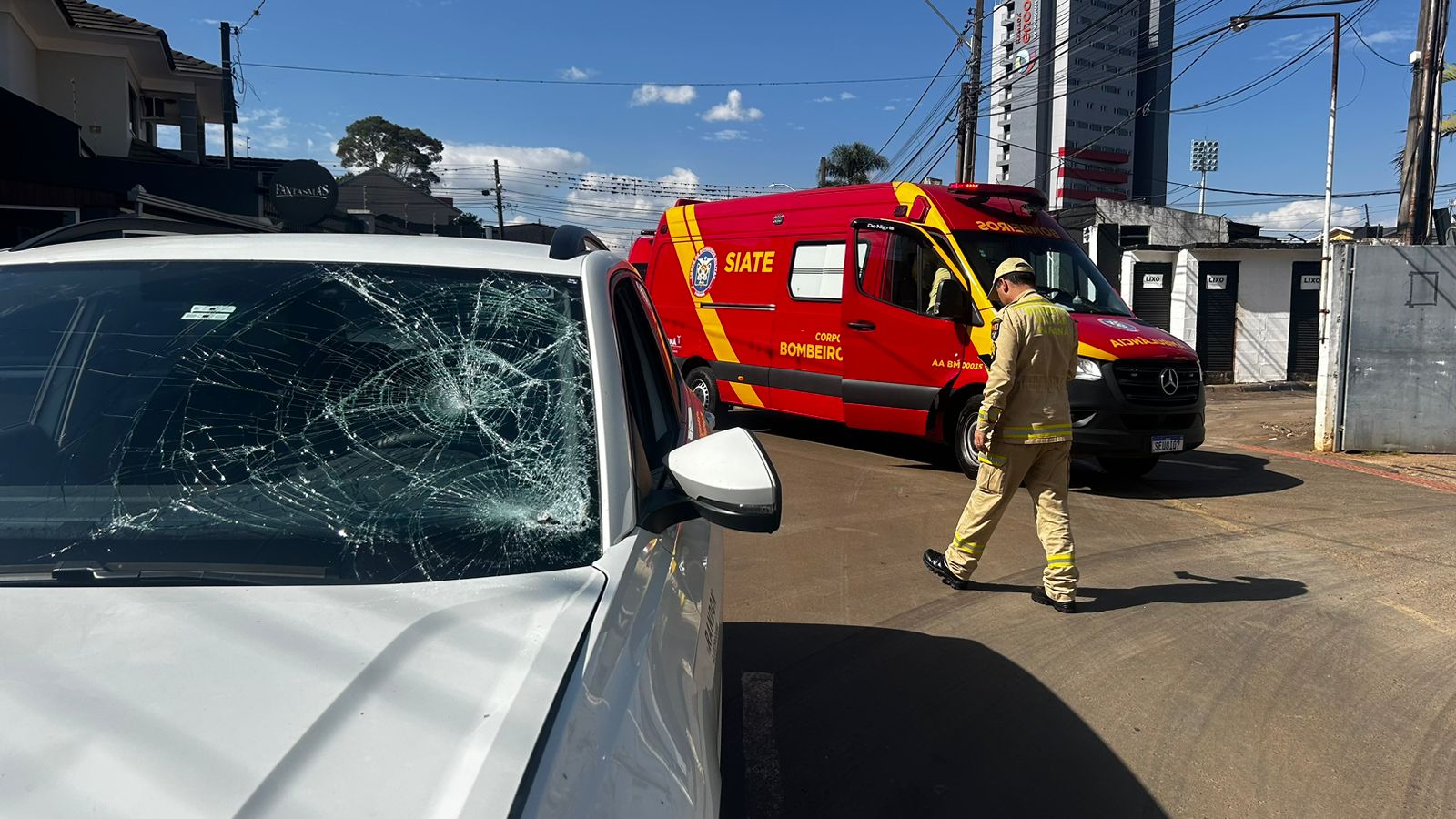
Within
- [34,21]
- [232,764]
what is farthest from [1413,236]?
[34,21]

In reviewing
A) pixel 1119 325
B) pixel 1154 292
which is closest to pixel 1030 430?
pixel 1119 325

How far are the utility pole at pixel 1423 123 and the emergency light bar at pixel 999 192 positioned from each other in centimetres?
551

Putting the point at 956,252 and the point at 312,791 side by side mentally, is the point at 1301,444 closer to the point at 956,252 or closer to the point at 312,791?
the point at 956,252

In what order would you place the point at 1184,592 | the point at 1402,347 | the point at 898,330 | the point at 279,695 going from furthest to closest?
the point at 1402,347
the point at 898,330
the point at 1184,592
the point at 279,695

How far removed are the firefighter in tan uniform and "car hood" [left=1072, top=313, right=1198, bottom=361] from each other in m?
2.73

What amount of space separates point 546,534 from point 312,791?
76 centimetres

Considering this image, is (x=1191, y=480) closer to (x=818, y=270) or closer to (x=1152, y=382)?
(x=1152, y=382)

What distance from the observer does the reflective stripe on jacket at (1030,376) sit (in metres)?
4.97

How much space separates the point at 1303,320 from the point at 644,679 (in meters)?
20.5

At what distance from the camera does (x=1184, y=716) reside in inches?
146

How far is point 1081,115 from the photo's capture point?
102250 millimetres

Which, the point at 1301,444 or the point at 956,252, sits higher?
the point at 956,252

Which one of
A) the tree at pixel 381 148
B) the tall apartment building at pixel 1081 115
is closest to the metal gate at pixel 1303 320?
the tree at pixel 381 148

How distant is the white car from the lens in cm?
117
